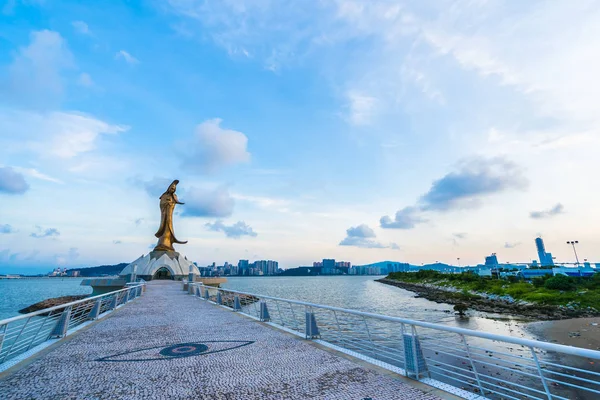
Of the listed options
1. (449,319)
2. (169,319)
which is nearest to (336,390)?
(169,319)

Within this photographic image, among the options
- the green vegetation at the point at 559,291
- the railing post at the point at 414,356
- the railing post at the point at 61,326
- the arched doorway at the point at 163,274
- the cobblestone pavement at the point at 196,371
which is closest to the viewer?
the cobblestone pavement at the point at 196,371

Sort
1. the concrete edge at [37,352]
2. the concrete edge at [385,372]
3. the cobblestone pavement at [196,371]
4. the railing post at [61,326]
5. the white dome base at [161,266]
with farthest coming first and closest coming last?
1. the white dome base at [161,266]
2. the railing post at [61,326]
3. the concrete edge at [37,352]
4. the cobblestone pavement at [196,371]
5. the concrete edge at [385,372]

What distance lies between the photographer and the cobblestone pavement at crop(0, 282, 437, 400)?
4730 mm

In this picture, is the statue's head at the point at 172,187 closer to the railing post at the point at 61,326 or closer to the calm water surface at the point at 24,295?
the calm water surface at the point at 24,295

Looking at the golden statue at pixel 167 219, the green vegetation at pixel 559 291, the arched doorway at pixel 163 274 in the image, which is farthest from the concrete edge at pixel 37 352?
the golden statue at pixel 167 219

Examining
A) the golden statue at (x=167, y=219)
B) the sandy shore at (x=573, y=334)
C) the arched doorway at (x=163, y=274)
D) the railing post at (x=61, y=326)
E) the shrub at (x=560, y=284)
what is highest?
the golden statue at (x=167, y=219)

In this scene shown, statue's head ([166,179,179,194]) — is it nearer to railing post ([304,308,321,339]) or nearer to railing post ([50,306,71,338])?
railing post ([50,306,71,338])

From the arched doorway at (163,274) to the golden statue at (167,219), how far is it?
3271mm

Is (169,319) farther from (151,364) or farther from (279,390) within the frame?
(279,390)

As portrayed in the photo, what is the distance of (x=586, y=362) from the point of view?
13734 mm

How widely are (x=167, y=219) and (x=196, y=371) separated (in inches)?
1942

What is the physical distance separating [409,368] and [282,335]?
420 centimetres

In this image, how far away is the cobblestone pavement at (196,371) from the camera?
4.73 meters

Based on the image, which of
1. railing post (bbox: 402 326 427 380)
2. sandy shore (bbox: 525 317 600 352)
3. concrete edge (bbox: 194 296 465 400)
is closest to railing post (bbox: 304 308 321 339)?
concrete edge (bbox: 194 296 465 400)
